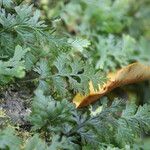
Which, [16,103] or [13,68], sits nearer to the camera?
[13,68]

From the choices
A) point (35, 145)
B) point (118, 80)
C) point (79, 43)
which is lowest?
point (35, 145)

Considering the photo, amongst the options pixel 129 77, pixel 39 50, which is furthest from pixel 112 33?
pixel 39 50

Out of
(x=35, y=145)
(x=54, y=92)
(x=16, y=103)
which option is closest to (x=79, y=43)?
(x=54, y=92)

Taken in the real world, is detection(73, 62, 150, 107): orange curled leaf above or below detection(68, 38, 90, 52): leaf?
below

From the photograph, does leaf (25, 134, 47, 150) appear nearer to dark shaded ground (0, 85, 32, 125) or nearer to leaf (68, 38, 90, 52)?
dark shaded ground (0, 85, 32, 125)

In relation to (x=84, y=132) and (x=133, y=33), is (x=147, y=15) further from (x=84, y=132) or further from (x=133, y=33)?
(x=84, y=132)

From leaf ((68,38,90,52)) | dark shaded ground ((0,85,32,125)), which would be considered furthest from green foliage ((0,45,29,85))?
leaf ((68,38,90,52))

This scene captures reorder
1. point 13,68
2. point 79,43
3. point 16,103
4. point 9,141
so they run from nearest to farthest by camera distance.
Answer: point 9,141, point 13,68, point 16,103, point 79,43

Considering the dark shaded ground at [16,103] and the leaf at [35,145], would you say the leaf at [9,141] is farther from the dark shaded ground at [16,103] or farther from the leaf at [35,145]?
the dark shaded ground at [16,103]

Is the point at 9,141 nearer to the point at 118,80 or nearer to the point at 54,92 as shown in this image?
the point at 54,92
